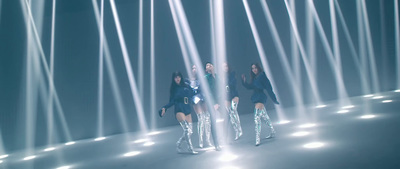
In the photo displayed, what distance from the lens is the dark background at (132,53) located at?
6594 mm

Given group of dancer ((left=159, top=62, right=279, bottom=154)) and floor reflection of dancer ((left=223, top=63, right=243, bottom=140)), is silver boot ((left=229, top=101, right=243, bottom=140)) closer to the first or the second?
floor reflection of dancer ((left=223, top=63, right=243, bottom=140))

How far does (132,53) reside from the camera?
7062 mm

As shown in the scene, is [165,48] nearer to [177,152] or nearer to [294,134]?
[177,152]

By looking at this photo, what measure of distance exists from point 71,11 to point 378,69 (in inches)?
389

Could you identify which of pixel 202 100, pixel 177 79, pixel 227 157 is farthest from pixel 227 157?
pixel 177 79

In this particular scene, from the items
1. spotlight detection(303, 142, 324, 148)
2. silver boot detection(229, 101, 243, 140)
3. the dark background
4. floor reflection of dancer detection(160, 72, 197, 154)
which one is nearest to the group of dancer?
floor reflection of dancer detection(160, 72, 197, 154)

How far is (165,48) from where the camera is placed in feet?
23.6

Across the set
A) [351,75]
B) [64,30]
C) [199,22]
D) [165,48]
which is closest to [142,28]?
[165,48]

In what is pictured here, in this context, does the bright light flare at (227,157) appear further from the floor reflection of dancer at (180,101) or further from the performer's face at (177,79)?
the performer's face at (177,79)

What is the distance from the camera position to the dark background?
21.6 ft

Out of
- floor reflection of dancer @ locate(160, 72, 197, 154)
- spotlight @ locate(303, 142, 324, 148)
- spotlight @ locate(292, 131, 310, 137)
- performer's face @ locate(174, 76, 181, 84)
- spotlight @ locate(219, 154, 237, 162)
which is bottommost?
spotlight @ locate(292, 131, 310, 137)

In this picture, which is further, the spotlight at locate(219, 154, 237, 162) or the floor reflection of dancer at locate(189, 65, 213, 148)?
the floor reflection of dancer at locate(189, 65, 213, 148)

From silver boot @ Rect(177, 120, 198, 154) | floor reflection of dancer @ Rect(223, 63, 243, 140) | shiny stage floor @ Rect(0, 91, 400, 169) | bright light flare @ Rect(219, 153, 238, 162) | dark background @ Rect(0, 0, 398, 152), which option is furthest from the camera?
dark background @ Rect(0, 0, 398, 152)

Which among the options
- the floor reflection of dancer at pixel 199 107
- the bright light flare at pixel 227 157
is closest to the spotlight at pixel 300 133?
the bright light flare at pixel 227 157
